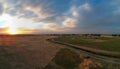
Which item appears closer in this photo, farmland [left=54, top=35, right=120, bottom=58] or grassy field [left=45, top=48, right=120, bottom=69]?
grassy field [left=45, top=48, right=120, bottom=69]

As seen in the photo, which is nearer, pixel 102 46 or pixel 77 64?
pixel 77 64

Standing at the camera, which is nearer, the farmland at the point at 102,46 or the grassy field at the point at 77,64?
the grassy field at the point at 77,64

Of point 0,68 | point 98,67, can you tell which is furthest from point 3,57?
point 98,67

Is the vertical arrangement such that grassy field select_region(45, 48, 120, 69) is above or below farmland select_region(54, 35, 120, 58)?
below

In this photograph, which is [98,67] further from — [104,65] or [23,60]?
[23,60]

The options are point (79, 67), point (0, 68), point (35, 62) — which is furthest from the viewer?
point (35, 62)

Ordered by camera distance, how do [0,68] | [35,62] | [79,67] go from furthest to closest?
1. [35,62]
2. [79,67]
3. [0,68]

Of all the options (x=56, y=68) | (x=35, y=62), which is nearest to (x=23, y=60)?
(x=35, y=62)

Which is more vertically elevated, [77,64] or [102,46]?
[102,46]

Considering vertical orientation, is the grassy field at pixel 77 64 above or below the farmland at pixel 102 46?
below

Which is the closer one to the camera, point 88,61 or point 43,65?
point 43,65
